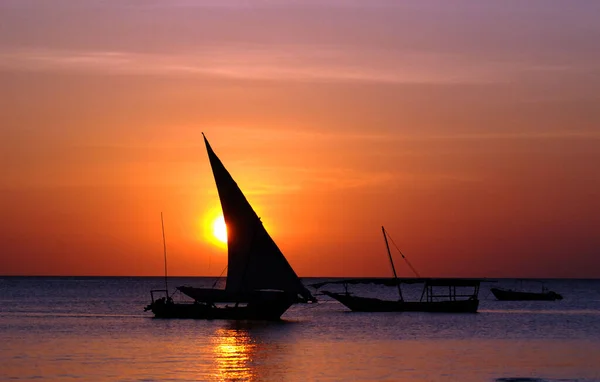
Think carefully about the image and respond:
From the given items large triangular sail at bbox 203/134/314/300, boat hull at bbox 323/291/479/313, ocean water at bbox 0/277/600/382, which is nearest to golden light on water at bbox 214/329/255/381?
ocean water at bbox 0/277/600/382

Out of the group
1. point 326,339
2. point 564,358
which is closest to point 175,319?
point 326,339

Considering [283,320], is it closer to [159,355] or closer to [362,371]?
[159,355]

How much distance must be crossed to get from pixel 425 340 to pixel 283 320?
20.2 metres

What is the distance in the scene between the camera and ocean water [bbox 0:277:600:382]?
40719 millimetres

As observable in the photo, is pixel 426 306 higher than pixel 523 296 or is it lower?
higher

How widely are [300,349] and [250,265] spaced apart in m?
14.1

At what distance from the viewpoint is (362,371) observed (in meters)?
42.1

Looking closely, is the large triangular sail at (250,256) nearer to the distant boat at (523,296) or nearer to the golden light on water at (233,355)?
the golden light on water at (233,355)

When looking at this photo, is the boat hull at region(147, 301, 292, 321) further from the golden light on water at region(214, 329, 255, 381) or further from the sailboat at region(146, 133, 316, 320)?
the golden light on water at region(214, 329, 255, 381)

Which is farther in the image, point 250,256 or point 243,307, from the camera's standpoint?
point 243,307

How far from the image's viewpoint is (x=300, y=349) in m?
52.4

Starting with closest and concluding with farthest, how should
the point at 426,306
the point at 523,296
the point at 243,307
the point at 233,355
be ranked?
the point at 233,355 < the point at 243,307 < the point at 426,306 < the point at 523,296

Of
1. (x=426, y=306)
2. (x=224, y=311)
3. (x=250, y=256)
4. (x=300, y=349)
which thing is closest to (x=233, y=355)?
(x=300, y=349)

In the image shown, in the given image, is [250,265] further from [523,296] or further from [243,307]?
[523,296]
